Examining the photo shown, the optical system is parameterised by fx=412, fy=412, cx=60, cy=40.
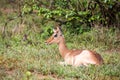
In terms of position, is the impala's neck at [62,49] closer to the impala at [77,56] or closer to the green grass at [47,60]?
Result: the impala at [77,56]

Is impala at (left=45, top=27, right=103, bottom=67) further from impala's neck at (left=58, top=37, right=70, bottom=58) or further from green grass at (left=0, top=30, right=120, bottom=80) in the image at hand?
green grass at (left=0, top=30, right=120, bottom=80)

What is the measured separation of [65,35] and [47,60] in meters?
2.82

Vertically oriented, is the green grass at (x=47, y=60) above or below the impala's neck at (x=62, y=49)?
below

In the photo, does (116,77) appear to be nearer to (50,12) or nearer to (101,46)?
(101,46)

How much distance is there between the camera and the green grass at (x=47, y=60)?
7492 mm

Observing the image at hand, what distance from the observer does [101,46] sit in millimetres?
10438

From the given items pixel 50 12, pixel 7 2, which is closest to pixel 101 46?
pixel 50 12

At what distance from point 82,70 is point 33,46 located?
2.79 meters

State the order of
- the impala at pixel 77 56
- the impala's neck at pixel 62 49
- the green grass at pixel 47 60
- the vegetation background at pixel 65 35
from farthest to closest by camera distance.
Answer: the impala's neck at pixel 62 49
the impala at pixel 77 56
the vegetation background at pixel 65 35
the green grass at pixel 47 60

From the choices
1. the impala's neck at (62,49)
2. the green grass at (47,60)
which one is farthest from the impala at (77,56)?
the green grass at (47,60)

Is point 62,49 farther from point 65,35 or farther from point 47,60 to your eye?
point 65,35

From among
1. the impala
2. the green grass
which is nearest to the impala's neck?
the impala

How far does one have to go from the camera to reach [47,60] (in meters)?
8.82

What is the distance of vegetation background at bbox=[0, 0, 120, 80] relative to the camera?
7.71 metres
